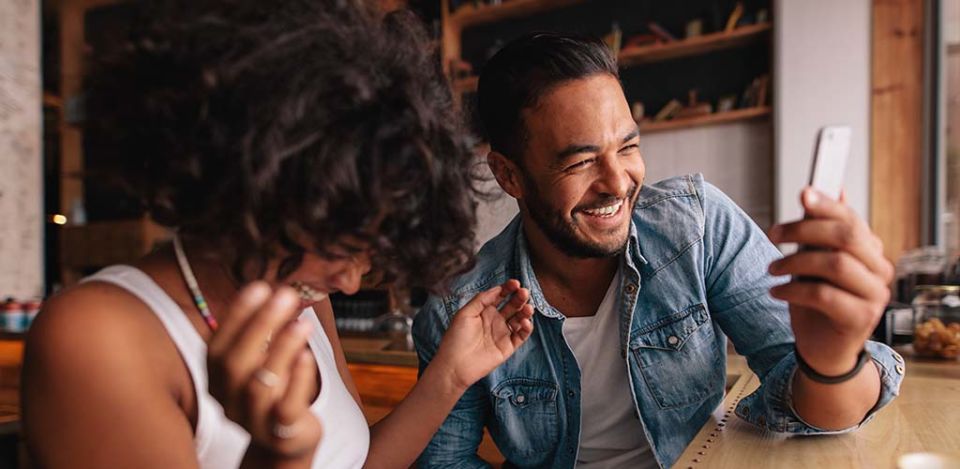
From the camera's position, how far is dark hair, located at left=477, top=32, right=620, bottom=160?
131 centimetres

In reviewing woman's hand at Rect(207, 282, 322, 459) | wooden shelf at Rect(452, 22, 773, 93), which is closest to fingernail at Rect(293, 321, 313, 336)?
woman's hand at Rect(207, 282, 322, 459)

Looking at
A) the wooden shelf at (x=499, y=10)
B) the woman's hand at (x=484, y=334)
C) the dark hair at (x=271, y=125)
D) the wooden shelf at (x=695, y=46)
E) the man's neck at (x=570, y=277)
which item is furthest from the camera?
the wooden shelf at (x=499, y=10)

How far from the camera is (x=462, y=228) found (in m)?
0.82

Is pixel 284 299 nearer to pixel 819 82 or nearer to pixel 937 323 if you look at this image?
pixel 937 323

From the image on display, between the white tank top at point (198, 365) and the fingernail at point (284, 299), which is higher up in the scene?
the fingernail at point (284, 299)

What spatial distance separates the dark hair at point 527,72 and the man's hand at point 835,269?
2.20 ft

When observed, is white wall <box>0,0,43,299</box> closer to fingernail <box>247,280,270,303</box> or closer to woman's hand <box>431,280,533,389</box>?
woman's hand <box>431,280,533,389</box>

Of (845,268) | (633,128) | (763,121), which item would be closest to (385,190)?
(845,268)

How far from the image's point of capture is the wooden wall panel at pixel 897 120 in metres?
2.88

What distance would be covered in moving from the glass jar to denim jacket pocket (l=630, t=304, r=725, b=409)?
762mm

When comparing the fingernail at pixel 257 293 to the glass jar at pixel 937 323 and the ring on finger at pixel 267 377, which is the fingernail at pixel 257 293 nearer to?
the ring on finger at pixel 267 377

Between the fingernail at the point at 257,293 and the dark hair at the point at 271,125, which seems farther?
the dark hair at the point at 271,125

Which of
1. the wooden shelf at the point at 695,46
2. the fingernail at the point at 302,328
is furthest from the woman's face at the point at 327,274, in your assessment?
the wooden shelf at the point at 695,46

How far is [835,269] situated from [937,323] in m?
1.27
